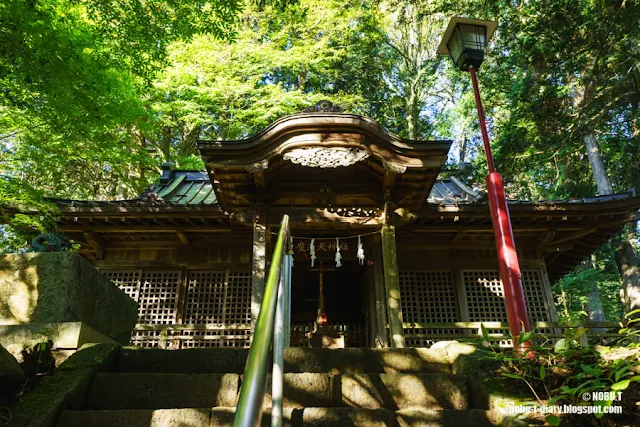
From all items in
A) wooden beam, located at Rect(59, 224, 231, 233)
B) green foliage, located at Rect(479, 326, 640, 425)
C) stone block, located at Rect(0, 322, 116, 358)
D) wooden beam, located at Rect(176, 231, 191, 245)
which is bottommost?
green foliage, located at Rect(479, 326, 640, 425)

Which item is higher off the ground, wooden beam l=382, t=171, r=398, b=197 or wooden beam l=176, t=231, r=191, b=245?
wooden beam l=382, t=171, r=398, b=197

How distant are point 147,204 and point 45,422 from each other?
5906 millimetres

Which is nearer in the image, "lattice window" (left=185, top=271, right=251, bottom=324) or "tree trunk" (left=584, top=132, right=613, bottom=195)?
"lattice window" (left=185, top=271, right=251, bottom=324)

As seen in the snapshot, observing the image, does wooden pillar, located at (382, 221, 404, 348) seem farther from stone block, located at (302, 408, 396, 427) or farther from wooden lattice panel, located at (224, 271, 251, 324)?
stone block, located at (302, 408, 396, 427)

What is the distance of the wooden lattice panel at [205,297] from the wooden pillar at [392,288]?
12.1ft

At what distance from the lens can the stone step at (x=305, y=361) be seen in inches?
150

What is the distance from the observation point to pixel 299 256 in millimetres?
8961

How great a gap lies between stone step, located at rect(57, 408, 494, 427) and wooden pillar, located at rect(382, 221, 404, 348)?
340cm

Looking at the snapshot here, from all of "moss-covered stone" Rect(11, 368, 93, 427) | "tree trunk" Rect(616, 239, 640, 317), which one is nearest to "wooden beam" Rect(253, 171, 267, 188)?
"moss-covered stone" Rect(11, 368, 93, 427)

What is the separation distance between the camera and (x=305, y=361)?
12.5 feet

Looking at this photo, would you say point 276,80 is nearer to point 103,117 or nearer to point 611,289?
point 103,117

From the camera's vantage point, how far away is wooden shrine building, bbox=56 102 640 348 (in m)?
6.62

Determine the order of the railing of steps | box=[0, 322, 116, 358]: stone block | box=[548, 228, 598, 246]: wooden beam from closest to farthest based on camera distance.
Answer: the railing of steps < box=[0, 322, 116, 358]: stone block < box=[548, 228, 598, 246]: wooden beam

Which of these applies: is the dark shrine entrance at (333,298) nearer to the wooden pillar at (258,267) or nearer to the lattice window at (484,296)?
the lattice window at (484,296)
